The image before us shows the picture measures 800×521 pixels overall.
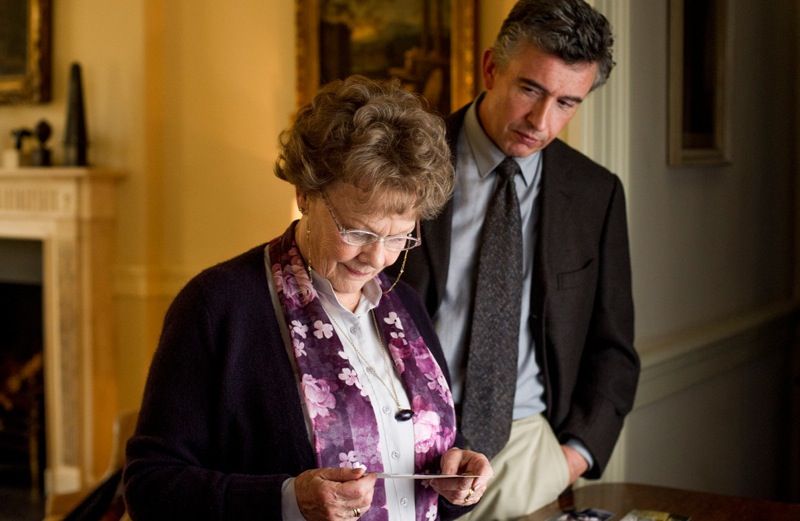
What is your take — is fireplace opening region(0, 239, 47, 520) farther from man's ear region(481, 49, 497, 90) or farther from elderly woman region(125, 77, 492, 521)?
elderly woman region(125, 77, 492, 521)

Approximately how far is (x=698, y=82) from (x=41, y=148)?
3725 mm

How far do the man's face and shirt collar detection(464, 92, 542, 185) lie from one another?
1.4 inches

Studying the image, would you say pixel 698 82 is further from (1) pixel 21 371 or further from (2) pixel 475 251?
(1) pixel 21 371

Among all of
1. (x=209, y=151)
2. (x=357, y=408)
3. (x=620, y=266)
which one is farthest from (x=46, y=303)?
(x=357, y=408)

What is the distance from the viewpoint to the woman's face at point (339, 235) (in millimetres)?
1672

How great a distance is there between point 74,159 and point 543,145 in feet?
12.7

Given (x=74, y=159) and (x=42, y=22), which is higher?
(x=42, y=22)

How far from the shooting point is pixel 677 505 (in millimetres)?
2314

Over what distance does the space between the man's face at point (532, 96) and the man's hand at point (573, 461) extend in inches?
28.2

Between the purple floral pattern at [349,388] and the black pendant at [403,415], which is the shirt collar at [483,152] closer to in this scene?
the purple floral pattern at [349,388]

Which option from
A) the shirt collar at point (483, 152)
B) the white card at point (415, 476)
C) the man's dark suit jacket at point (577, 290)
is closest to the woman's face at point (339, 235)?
the white card at point (415, 476)

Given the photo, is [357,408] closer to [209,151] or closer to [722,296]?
[722,296]

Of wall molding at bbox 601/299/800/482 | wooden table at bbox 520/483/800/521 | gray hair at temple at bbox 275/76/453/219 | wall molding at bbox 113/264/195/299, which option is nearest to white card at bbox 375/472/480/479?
gray hair at temple at bbox 275/76/453/219

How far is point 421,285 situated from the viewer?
221cm
